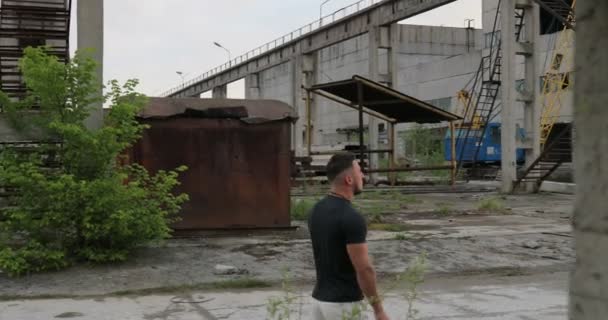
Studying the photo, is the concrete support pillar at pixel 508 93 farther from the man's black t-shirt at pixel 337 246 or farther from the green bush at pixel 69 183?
the man's black t-shirt at pixel 337 246

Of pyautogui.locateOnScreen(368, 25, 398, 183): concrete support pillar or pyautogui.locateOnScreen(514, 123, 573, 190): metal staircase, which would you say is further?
pyautogui.locateOnScreen(368, 25, 398, 183): concrete support pillar

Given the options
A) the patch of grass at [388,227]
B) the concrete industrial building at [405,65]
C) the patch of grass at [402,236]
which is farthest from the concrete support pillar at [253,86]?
the patch of grass at [402,236]

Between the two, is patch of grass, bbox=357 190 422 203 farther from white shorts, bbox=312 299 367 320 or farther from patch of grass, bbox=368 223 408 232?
white shorts, bbox=312 299 367 320

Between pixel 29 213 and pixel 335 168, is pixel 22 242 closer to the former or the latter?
pixel 29 213

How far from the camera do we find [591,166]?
142 cm

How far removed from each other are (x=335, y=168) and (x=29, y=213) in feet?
20.0

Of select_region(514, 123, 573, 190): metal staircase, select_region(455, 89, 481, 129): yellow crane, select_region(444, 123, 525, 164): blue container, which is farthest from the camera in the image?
select_region(444, 123, 525, 164): blue container

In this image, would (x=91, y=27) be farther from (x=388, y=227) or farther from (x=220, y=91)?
(x=220, y=91)

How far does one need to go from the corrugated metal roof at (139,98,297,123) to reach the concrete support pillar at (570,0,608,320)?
33.8ft

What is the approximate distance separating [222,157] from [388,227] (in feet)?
12.2

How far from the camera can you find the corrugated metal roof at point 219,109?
37.8 ft

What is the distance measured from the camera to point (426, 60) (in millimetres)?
60312

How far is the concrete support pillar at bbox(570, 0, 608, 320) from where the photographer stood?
4.62 feet

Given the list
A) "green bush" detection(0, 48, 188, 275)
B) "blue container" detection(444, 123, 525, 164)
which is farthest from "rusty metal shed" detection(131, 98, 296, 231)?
"blue container" detection(444, 123, 525, 164)
